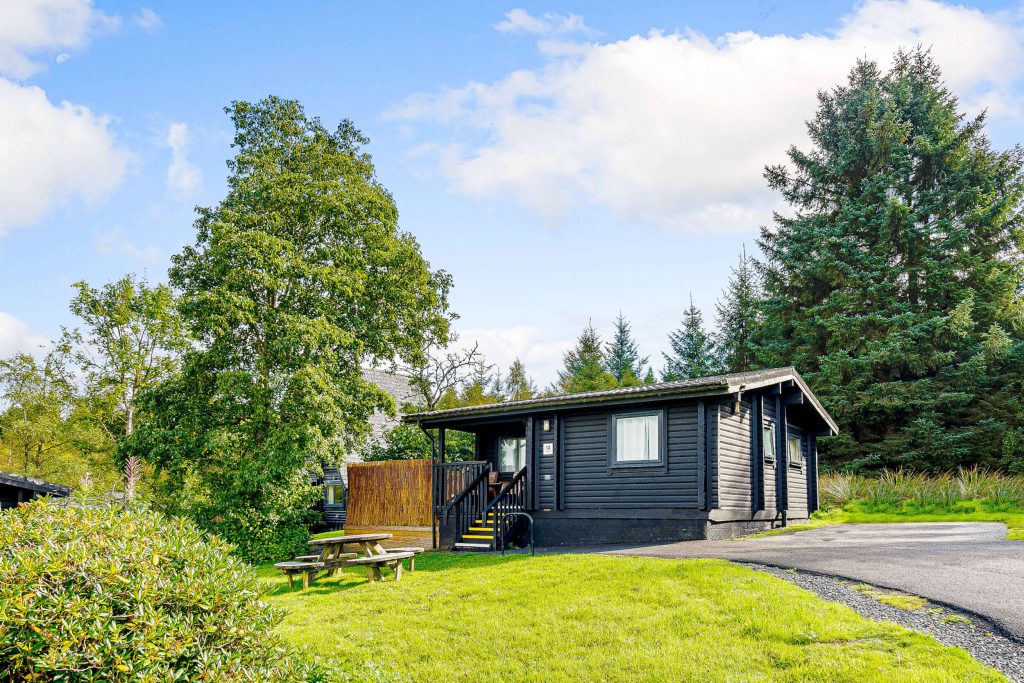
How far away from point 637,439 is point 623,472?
0.77 m

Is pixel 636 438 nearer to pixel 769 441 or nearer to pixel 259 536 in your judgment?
pixel 769 441

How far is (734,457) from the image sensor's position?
16.6m

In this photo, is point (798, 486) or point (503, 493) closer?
point (503, 493)

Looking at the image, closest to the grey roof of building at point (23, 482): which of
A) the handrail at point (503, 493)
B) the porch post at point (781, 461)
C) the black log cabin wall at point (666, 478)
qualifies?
the handrail at point (503, 493)

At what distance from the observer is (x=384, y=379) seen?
34625 millimetres

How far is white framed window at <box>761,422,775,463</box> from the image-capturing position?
18547 mm

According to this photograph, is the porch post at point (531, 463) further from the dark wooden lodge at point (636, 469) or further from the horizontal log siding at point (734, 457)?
the horizontal log siding at point (734, 457)

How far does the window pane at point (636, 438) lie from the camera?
16141mm

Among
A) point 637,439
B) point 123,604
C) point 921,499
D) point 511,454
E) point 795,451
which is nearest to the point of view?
point 123,604

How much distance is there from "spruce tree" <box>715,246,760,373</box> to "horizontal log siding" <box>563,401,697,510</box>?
18.6 metres

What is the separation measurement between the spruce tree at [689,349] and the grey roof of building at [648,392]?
1800cm

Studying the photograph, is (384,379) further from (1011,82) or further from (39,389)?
(1011,82)

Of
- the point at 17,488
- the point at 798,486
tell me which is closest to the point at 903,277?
the point at 798,486

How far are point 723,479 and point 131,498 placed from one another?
12.6m
